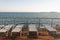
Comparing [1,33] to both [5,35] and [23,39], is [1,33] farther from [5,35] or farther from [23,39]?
[23,39]

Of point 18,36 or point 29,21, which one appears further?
point 29,21

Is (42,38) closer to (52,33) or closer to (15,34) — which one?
(52,33)

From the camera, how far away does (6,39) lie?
156 inches

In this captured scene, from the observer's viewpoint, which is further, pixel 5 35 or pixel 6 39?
pixel 5 35

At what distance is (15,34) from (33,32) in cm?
55

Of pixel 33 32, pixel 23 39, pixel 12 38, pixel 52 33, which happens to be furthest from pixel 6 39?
pixel 52 33

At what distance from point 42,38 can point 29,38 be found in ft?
1.27

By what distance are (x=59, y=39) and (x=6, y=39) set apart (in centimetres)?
169

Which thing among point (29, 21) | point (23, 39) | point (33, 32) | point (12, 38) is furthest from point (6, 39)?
point (29, 21)

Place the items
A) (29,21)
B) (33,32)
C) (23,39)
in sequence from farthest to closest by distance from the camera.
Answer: (29,21) → (33,32) → (23,39)

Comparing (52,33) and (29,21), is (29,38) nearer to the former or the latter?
(52,33)

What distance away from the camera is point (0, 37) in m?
4.12

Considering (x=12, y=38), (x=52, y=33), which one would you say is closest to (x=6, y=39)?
(x=12, y=38)

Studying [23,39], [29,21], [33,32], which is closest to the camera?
[23,39]
